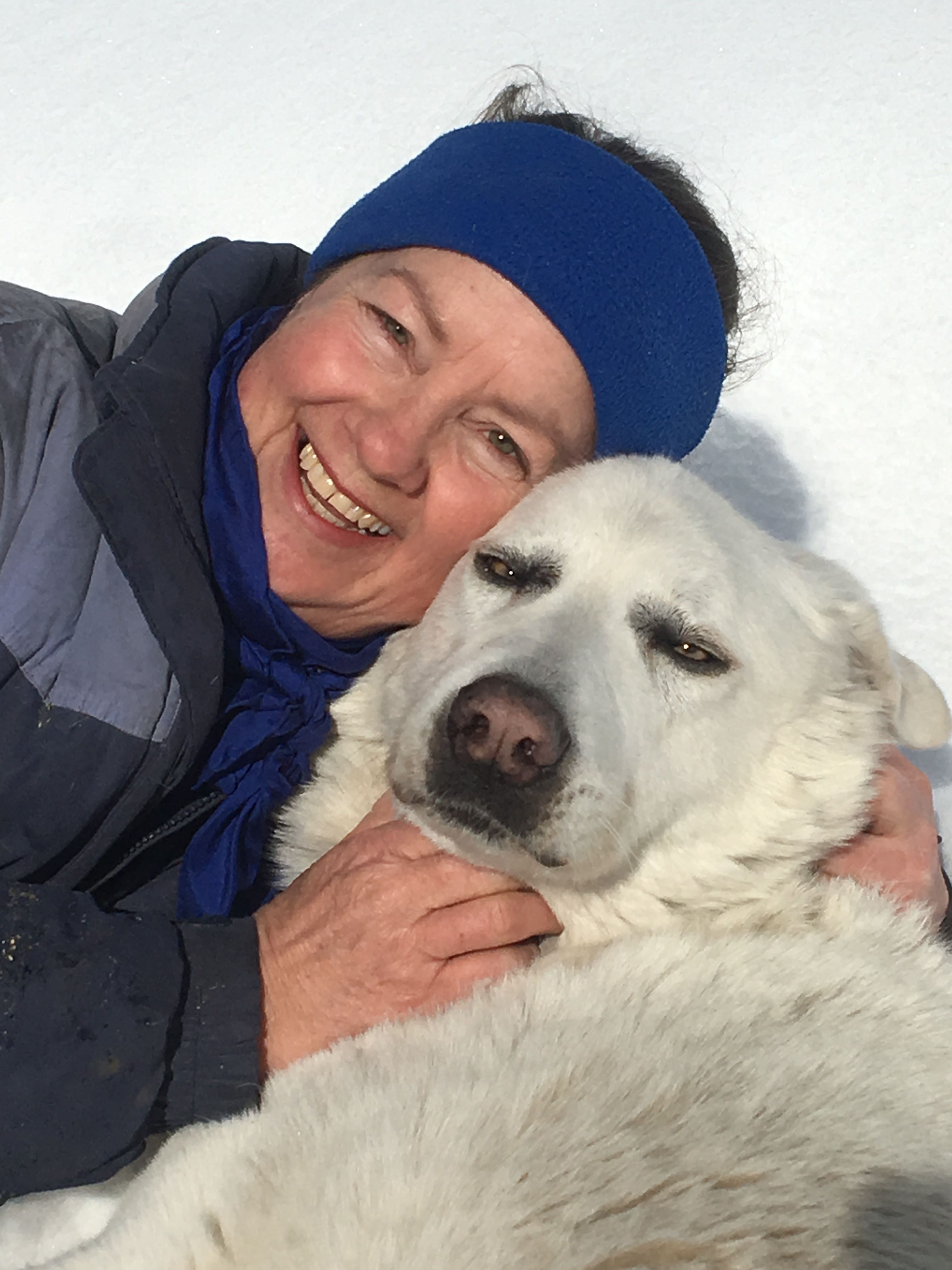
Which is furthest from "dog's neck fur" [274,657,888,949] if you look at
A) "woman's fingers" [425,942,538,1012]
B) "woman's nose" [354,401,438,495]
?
"woman's nose" [354,401,438,495]

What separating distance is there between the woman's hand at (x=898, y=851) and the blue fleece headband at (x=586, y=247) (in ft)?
3.51

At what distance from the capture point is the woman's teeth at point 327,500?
7.82 ft

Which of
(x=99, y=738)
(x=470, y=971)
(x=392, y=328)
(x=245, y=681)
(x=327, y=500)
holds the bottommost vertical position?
(x=470, y=971)

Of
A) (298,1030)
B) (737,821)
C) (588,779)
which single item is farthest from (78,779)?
(737,821)

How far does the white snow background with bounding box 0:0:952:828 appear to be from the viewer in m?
Result: 4.49

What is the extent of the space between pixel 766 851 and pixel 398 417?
127 cm

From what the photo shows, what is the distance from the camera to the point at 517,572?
7.57 feet

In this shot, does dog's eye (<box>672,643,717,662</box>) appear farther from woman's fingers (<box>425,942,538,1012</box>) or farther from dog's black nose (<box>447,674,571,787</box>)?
woman's fingers (<box>425,942,538,1012</box>)

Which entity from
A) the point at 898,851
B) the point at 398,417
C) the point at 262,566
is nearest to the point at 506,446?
the point at 398,417

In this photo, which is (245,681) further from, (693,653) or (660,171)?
(660,171)

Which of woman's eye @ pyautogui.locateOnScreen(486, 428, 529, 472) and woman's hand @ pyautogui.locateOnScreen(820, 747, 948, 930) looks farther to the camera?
woman's eye @ pyautogui.locateOnScreen(486, 428, 529, 472)

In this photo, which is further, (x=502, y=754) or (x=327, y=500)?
(x=327, y=500)

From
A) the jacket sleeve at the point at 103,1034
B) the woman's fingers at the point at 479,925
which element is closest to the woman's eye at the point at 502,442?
the woman's fingers at the point at 479,925

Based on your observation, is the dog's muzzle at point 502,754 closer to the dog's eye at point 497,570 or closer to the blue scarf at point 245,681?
the dog's eye at point 497,570
